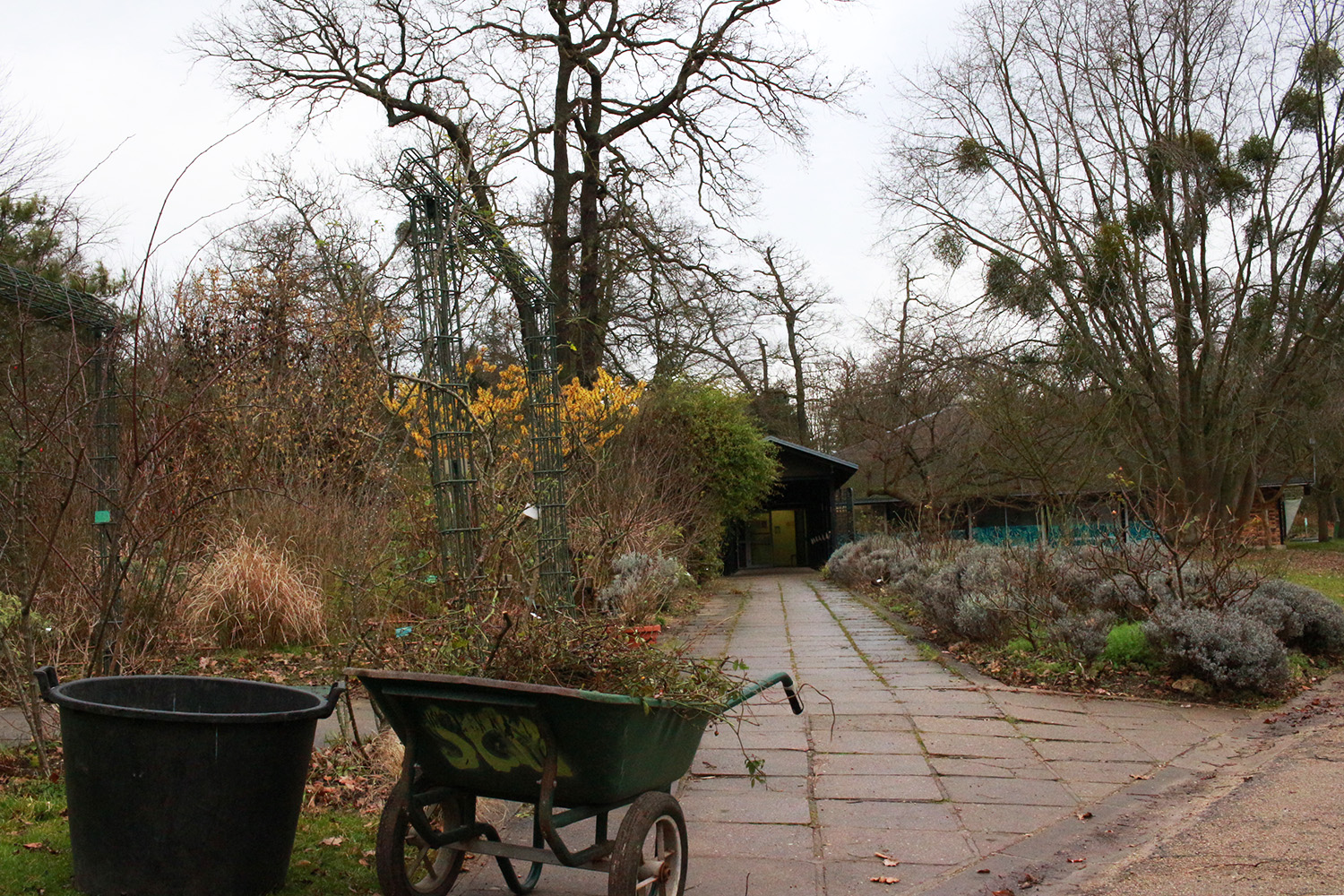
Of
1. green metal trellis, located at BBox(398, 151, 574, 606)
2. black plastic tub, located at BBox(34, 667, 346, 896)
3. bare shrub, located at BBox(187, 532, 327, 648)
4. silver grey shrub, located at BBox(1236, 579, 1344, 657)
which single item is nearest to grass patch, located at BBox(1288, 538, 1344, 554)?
silver grey shrub, located at BBox(1236, 579, 1344, 657)

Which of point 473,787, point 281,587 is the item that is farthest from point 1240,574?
point 281,587

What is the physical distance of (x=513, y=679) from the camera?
116 inches

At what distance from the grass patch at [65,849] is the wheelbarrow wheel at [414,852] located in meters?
0.20

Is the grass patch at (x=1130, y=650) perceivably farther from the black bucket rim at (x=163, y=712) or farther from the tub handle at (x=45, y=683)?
the tub handle at (x=45, y=683)

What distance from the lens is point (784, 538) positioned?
26875 millimetres

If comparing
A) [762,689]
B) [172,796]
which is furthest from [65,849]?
[762,689]

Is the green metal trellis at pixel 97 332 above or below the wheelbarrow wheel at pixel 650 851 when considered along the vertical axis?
above

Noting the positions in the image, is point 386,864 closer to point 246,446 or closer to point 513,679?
point 513,679

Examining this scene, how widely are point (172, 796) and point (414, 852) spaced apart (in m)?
0.86

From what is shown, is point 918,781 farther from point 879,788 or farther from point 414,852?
point 414,852

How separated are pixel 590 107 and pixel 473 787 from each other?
16156 millimetres

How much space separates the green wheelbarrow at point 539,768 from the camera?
8.40 ft

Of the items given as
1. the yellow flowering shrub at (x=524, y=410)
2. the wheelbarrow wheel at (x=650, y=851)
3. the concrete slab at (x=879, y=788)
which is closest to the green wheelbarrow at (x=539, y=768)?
the wheelbarrow wheel at (x=650, y=851)

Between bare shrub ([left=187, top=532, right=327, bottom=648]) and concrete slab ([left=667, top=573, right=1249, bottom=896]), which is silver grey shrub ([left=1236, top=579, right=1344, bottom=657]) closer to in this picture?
concrete slab ([left=667, top=573, right=1249, bottom=896])
